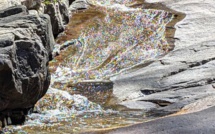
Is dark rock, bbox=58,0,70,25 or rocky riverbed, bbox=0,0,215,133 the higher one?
dark rock, bbox=58,0,70,25

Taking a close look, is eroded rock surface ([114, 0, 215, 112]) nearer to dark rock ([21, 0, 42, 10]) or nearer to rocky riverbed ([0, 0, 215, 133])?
rocky riverbed ([0, 0, 215, 133])

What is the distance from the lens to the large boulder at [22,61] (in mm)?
7264

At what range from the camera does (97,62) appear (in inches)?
470

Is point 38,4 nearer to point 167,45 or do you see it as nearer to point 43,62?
point 167,45

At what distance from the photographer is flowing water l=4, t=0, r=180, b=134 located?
7988 millimetres

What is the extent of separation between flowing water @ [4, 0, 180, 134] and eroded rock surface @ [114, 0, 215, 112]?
1.50 ft

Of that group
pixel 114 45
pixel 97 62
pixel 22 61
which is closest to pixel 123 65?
pixel 97 62

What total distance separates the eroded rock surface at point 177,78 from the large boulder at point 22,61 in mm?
1984

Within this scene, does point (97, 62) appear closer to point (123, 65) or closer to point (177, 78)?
point (123, 65)

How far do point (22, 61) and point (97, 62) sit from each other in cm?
440

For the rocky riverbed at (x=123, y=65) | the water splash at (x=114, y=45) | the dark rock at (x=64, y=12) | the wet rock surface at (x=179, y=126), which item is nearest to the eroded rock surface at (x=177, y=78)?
the rocky riverbed at (x=123, y=65)

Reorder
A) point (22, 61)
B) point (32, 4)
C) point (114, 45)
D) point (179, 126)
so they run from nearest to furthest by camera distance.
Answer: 1. point (179, 126)
2. point (22, 61)
3. point (32, 4)
4. point (114, 45)

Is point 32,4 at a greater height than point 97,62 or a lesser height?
greater

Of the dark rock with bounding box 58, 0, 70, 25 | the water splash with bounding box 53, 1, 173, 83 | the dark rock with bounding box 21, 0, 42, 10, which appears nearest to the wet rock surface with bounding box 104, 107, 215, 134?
the water splash with bounding box 53, 1, 173, 83
